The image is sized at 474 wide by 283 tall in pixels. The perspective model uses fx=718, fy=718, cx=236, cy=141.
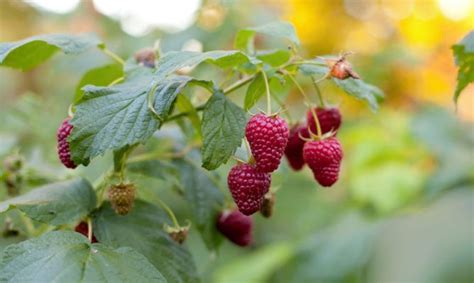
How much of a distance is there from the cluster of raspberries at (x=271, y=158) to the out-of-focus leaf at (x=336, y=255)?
1.33 metres

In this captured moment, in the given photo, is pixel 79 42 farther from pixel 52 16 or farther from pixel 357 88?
pixel 52 16

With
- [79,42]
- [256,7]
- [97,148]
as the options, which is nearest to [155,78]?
[97,148]

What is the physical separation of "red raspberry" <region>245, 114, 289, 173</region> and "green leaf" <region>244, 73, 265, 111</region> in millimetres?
94

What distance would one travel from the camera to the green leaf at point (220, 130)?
1.10m

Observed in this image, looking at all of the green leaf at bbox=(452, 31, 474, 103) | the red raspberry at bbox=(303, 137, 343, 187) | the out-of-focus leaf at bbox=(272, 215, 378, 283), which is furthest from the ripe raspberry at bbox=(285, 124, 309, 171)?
the out-of-focus leaf at bbox=(272, 215, 378, 283)

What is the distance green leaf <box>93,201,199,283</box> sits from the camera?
123 centimetres

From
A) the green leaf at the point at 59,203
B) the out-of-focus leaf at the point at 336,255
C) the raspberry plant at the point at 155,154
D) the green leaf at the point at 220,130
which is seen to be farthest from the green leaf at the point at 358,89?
the out-of-focus leaf at the point at 336,255

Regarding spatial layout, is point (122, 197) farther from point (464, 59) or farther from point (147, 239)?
point (464, 59)

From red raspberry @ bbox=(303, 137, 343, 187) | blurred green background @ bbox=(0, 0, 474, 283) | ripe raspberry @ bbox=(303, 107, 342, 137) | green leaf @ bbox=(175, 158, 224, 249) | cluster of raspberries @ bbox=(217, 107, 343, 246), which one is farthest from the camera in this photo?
blurred green background @ bbox=(0, 0, 474, 283)

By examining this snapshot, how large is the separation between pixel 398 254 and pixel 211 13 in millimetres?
1413

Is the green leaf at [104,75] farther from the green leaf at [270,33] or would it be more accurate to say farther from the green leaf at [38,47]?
the green leaf at [270,33]

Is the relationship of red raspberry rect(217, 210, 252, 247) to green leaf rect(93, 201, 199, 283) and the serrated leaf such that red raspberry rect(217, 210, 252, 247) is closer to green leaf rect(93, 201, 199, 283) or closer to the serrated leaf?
green leaf rect(93, 201, 199, 283)

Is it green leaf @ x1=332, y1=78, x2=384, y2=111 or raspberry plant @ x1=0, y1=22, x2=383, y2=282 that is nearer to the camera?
raspberry plant @ x1=0, y1=22, x2=383, y2=282

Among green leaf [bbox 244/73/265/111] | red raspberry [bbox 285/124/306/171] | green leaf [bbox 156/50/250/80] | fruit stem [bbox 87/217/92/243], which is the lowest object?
fruit stem [bbox 87/217/92/243]
